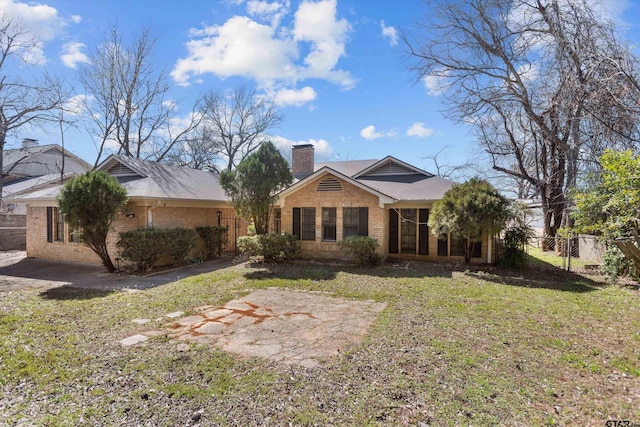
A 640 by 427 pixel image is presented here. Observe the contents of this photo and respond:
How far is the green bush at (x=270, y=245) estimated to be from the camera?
42.6 feet

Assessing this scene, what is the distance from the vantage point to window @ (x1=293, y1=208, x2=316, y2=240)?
14251mm

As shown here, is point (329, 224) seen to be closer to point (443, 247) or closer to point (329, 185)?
point (329, 185)

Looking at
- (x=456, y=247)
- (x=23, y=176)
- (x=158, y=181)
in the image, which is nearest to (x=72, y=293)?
(x=158, y=181)

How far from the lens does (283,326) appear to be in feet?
20.7

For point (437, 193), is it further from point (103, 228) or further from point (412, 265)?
point (103, 228)

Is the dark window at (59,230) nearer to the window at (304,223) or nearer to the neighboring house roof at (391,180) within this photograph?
the neighboring house roof at (391,180)

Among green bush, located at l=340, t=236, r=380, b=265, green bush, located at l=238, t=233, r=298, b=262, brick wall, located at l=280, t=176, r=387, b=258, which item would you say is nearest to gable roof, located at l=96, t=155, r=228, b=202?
green bush, located at l=238, t=233, r=298, b=262

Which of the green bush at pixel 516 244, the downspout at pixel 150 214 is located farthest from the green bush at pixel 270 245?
the green bush at pixel 516 244

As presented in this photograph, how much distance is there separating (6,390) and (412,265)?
11.3m

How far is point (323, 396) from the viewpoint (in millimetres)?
3877

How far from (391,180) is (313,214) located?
477cm

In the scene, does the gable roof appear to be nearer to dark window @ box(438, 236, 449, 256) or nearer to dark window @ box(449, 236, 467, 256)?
dark window @ box(438, 236, 449, 256)

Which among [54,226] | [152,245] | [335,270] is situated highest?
[54,226]

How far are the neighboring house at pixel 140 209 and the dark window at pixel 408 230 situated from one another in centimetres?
817
